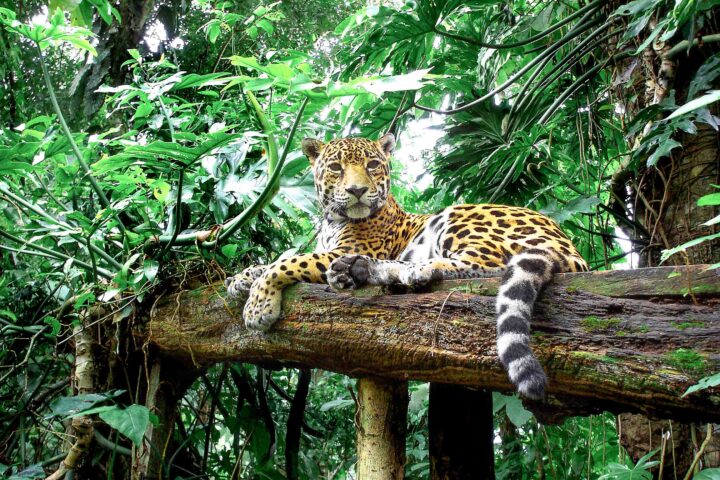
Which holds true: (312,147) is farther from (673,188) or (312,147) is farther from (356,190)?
(673,188)

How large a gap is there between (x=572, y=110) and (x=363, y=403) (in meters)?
3.45

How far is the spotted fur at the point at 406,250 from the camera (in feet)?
8.41

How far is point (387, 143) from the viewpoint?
4.98 m

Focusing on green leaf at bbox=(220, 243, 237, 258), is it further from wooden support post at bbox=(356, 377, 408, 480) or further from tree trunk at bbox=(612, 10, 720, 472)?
tree trunk at bbox=(612, 10, 720, 472)

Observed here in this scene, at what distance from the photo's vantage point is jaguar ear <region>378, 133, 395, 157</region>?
495 centimetres

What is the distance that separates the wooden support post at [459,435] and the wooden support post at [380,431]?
1.60ft

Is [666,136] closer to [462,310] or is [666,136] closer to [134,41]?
[462,310]

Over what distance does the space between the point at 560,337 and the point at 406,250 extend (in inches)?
74.2

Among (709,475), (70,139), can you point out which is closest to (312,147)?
(70,139)

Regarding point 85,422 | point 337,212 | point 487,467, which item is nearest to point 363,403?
point 487,467

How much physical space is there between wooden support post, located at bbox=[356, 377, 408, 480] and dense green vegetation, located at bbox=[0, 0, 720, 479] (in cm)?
77

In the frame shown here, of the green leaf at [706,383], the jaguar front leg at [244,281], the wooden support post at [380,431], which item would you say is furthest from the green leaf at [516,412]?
the green leaf at [706,383]

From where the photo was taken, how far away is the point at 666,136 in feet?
12.2

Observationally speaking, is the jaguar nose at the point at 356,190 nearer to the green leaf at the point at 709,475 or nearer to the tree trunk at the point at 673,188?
the tree trunk at the point at 673,188
